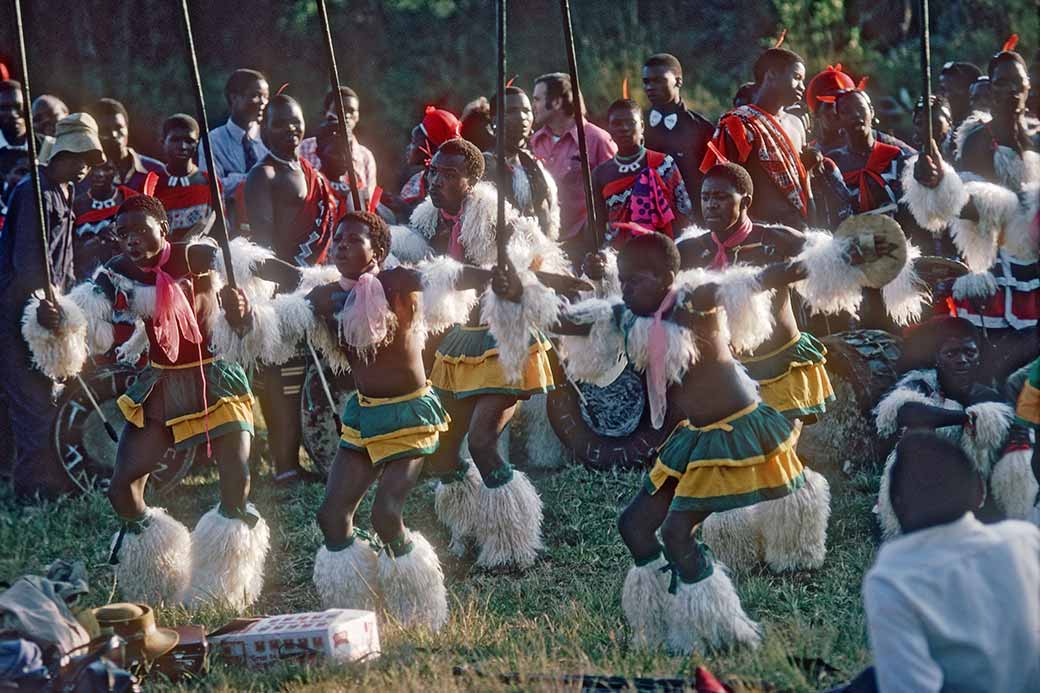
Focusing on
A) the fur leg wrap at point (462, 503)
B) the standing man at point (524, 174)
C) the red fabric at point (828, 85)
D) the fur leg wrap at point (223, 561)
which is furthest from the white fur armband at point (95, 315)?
the red fabric at point (828, 85)

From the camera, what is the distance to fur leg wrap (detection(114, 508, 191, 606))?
5.97 m

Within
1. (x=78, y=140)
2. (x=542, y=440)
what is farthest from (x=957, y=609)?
(x=78, y=140)

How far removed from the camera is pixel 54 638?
14.7 ft

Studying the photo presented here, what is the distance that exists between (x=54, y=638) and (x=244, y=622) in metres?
0.88

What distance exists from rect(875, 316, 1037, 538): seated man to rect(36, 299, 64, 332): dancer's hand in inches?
132

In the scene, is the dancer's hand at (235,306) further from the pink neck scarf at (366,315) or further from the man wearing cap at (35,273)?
the man wearing cap at (35,273)

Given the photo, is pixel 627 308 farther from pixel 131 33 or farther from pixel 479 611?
pixel 131 33

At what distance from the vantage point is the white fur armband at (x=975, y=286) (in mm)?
7039

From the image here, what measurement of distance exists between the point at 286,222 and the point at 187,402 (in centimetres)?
204

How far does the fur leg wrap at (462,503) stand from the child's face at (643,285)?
172 centimetres

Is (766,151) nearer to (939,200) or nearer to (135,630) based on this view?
(939,200)

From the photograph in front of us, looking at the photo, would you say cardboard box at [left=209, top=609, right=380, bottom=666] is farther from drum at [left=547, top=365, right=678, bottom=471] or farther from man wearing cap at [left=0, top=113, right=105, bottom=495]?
man wearing cap at [left=0, top=113, right=105, bottom=495]

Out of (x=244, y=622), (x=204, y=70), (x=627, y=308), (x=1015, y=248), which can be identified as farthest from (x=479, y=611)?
(x=204, y=70)

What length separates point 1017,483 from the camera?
600 centimetres
